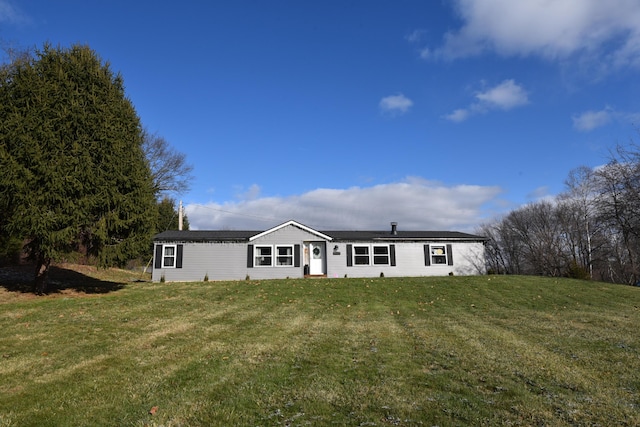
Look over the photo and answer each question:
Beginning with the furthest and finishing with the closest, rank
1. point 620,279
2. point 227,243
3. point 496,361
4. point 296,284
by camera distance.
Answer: point 620,279, point 227,243, point 296,284, point 496,361

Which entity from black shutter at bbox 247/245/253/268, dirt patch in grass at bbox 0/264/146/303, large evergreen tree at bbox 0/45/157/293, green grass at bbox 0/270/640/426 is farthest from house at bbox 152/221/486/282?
green grass at bbox 0/270/640/426

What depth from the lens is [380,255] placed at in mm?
25609

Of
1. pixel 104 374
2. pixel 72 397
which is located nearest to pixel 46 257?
pixel 104 374

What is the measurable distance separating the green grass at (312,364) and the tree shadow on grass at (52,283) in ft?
4.23

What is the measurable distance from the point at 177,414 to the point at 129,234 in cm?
1153

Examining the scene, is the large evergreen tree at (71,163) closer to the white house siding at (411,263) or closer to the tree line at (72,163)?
the tree line at (72,163)

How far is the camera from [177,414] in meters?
4.34

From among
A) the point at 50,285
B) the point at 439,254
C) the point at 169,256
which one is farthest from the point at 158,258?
the point at 439,254

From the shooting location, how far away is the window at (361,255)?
2547cm

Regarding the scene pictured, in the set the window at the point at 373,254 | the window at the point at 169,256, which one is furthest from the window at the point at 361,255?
the window at the point at 169,256

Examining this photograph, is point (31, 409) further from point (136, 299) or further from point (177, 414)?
point (136, 299)

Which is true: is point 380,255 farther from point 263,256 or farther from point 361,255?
point 263,256

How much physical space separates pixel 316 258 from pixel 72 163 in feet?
52.2

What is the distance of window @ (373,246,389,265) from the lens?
2558 cm
